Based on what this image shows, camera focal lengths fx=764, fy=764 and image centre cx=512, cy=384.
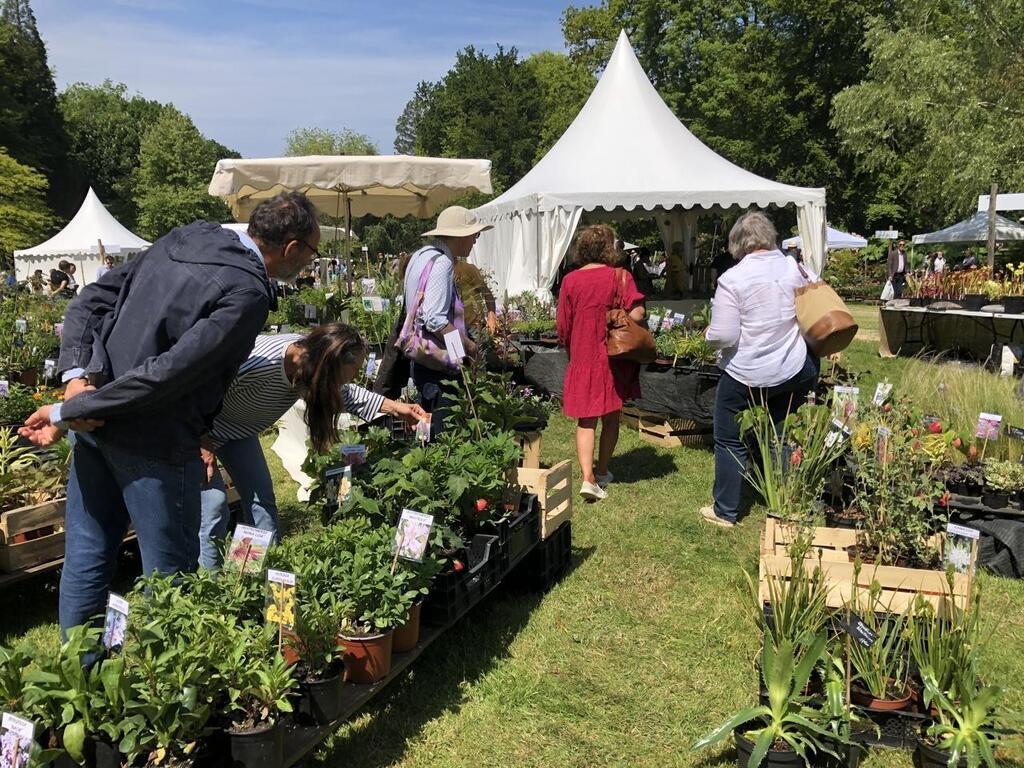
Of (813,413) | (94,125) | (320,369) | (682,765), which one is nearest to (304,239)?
(320,369)

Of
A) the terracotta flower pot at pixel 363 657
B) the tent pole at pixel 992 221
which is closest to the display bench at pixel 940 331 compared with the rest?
the tent pole at pixel 992 221

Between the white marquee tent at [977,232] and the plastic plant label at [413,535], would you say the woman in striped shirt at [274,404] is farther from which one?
the white marquee tent at [977,232]

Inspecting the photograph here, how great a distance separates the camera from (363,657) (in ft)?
7.52

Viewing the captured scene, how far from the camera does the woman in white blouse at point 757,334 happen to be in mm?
4199

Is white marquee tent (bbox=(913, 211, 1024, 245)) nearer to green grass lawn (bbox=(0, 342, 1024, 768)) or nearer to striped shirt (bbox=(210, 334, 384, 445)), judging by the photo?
green grass lawn (bbox=(0, 342, 1024, 768))

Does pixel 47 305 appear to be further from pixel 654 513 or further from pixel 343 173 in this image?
pixel 654 513

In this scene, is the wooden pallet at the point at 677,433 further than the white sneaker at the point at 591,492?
Yes

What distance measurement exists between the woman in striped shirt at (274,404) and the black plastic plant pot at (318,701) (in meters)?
0.71

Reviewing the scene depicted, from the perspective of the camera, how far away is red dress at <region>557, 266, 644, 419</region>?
4.86 m

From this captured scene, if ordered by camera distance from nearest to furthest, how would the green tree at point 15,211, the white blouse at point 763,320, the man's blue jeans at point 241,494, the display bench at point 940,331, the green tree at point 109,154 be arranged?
the man's blue jeans at point 241,494, the white blouse at point 763,320, the display bench at point 940,331, the green tree at point 15,211, the green tree at point 109,154

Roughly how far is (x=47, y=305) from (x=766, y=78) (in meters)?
26.5

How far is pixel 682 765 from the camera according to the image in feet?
8.18

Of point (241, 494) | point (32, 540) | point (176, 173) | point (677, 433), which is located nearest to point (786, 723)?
point (241, 494)

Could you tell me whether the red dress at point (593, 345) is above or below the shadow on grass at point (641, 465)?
above
